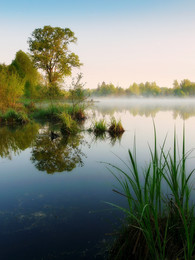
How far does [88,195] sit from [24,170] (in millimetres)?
2815

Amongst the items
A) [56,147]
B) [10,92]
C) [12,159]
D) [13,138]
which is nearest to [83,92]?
[10,92]

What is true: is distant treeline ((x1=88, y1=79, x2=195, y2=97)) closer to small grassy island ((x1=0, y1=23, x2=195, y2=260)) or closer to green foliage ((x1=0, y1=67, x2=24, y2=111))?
small grassy island ((x1=0, y1=23, x2=195, y2=260))

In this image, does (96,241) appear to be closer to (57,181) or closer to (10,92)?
(57,181)

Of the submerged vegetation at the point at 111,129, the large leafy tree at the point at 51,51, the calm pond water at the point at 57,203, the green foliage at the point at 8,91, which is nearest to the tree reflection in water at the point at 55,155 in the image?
the calm pond water at the point at 57,203

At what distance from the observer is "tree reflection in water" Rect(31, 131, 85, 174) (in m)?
6.58

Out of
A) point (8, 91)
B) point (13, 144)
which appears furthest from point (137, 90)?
point (13, 144)

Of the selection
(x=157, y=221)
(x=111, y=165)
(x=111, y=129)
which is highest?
(x=111, y=165)

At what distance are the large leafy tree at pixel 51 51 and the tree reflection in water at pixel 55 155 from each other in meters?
31.5

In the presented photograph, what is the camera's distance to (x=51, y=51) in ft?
129

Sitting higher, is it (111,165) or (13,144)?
(111,165)

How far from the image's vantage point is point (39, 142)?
33.1 feet

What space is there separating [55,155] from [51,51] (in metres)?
36.8

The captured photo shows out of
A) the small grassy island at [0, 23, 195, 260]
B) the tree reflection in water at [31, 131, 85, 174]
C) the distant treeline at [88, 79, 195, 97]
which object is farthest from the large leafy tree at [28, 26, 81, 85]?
the distant treeline at [88, 79, 195, 97]

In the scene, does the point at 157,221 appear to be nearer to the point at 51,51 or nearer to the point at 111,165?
the point at 111,165
